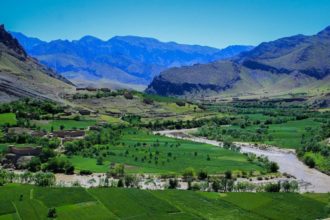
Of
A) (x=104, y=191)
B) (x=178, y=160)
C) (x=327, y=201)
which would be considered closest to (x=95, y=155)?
(x=178, y=160)

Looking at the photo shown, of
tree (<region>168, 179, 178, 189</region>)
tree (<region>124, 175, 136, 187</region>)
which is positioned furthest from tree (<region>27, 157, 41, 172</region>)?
tree (<region>168, 179, 178, 189</region>)

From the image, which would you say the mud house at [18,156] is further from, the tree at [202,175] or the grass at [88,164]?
the tree at [202,175]

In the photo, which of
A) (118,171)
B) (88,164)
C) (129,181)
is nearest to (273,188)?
(129,181)

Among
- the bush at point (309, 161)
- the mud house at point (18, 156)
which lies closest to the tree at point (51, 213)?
the mud house at point (18, 156)

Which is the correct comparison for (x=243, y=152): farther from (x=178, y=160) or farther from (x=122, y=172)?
(x=122, y=172)

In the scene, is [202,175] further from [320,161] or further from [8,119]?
[8,119]

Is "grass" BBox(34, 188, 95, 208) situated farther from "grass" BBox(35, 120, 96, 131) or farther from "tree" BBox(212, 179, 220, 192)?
"grass" BBox(35, 120, 96, 131)
